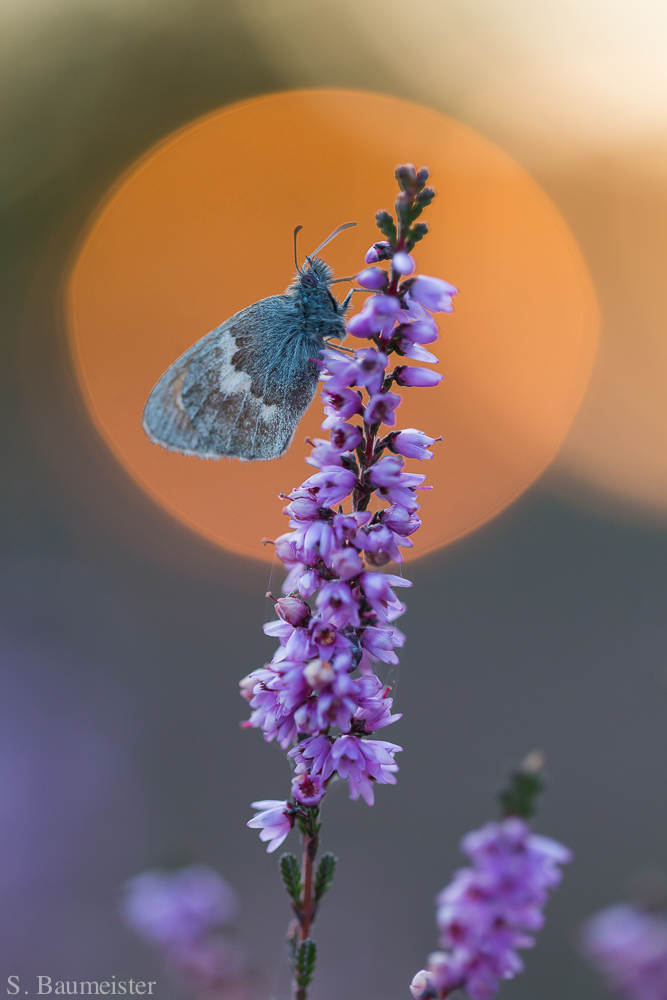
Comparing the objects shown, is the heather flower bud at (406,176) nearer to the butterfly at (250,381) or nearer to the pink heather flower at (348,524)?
the pink heather flower at (348,524)

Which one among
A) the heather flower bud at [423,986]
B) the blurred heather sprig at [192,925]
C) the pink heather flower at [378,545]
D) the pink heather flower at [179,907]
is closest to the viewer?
the heather flower bud at [423,986]

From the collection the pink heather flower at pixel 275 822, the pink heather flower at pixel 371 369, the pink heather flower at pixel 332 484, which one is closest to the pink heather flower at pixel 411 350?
the pink heather flower at pixel 371 369

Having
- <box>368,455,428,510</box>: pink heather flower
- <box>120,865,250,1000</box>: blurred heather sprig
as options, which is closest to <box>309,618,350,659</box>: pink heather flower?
<box>368,455,428,510</box>: pink heather flower

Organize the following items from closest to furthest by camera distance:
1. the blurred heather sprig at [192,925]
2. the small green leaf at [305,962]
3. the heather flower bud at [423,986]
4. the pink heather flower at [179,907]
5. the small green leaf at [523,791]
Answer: the small green leaf at [523,791]
the heather flower bud at [423,986]
the small green leaf at [305,962]
the blurred heather sprig at [192,925]
the pink heather flower at [179,907]

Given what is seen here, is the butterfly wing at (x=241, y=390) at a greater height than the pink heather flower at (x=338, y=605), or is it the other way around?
the butterfly wing at (x=241, y=390)

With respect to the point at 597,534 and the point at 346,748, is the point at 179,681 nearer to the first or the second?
the point at 346,748

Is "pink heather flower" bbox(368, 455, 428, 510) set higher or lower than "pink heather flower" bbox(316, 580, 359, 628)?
higher

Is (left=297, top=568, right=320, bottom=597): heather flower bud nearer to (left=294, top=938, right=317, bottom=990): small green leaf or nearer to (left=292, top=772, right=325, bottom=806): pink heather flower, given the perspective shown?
(left=292, top=772, right=325, bottom=806): pink heather flower
